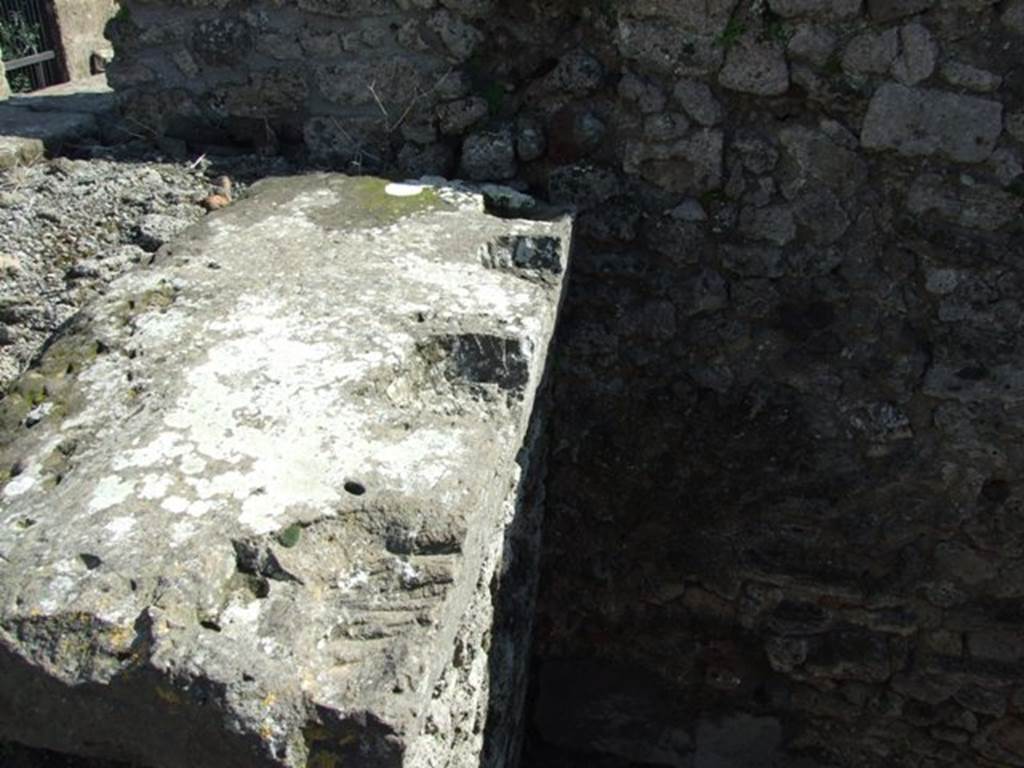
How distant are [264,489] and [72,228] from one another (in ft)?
4.32

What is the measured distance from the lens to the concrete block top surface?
1402 mm

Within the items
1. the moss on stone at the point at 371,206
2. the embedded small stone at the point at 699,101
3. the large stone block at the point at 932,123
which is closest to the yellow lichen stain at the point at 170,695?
the moss on stone at the point at 371,206

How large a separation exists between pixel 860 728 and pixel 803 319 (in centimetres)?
141

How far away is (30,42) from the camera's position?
22.4 feet

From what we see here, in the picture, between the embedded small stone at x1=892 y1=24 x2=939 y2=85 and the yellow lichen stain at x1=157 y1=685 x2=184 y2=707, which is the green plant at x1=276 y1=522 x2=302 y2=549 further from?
the embedded small stone at x1=892 y1=24 x2=939 y2=85

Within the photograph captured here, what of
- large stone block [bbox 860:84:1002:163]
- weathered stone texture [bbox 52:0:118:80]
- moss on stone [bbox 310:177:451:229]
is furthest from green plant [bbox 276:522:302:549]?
weathered stone texture [bbox 52:0:118:80]

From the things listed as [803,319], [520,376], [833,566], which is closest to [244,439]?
[520,376]

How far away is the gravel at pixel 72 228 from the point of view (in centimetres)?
231

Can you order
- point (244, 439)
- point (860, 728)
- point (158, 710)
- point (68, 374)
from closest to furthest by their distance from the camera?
1. point (158, 710)
2. point (244, 439)
3. point (68, 374)
4. point (860, 728)

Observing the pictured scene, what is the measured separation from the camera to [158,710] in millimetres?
1401

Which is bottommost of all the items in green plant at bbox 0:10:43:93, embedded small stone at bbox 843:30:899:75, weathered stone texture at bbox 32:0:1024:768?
weathered stone texture at bbox 32:0:1024:768

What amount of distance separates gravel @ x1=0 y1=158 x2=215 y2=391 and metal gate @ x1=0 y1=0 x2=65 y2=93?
4.37m

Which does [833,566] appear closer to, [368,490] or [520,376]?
[520,376]

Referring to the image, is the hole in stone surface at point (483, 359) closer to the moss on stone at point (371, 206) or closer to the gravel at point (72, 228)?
the moss on stone at point (371, 206)
